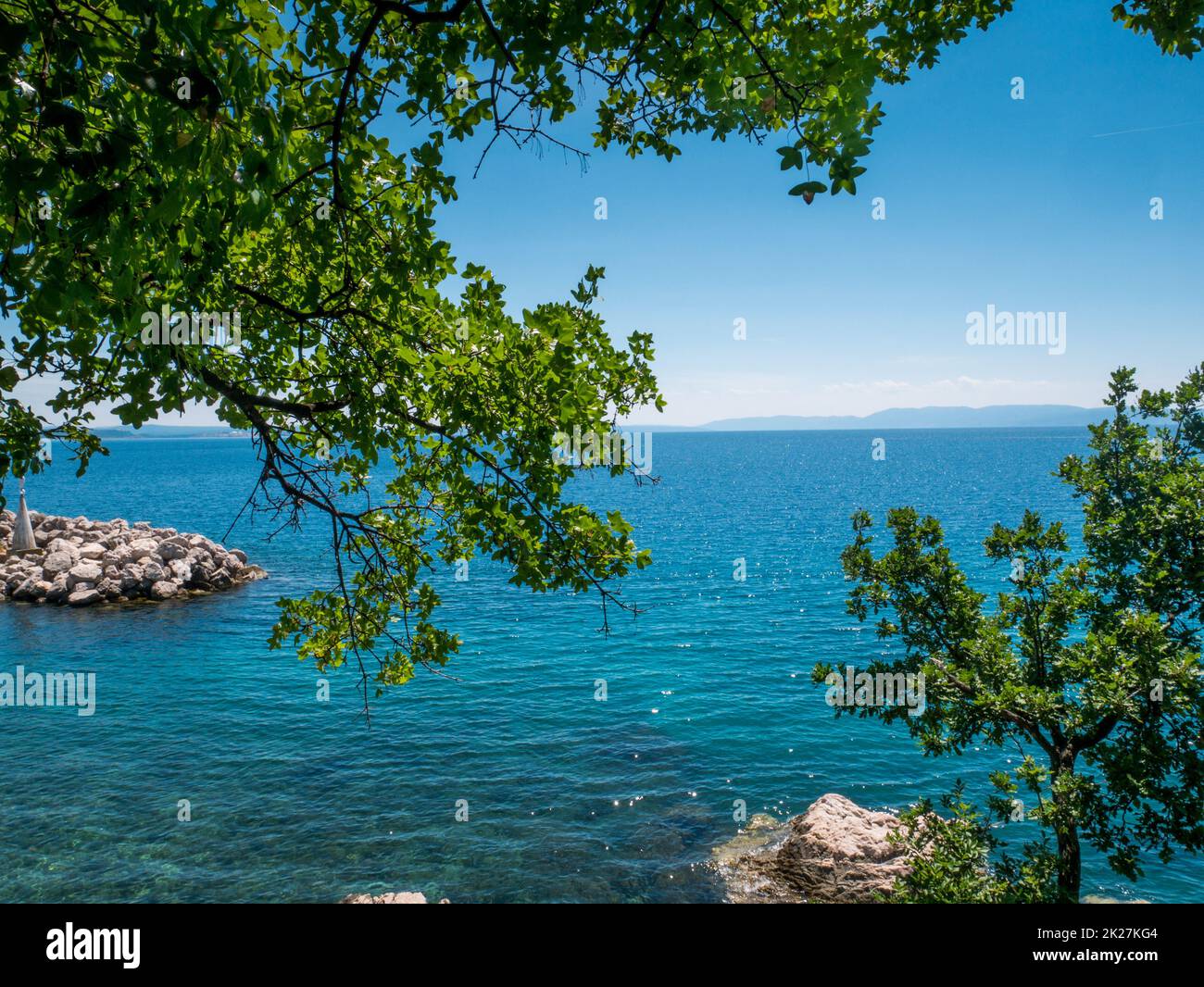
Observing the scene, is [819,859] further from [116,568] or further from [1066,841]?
[116,568]

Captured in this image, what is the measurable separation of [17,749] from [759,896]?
991 inches

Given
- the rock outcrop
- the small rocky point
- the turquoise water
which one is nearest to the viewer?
the rock outcrop

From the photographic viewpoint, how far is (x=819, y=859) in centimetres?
1752

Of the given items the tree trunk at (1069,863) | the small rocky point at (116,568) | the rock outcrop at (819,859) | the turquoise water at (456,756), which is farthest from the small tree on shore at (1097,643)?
the small rocky point at (116,568)

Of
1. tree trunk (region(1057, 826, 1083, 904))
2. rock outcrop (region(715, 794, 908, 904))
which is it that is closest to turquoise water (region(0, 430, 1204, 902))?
rock outcrop (region(715, 794, 908, 904))

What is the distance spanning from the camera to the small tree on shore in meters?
9.16

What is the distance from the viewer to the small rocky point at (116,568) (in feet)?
137

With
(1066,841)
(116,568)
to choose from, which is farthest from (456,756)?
(116,568)

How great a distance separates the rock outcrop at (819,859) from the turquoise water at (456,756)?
893 millimetres

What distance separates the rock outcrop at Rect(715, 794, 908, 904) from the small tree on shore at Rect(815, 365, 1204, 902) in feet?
22.3

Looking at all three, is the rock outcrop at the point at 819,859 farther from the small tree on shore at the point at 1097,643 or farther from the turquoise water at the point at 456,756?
the small tree on shore at the point at 1097,643

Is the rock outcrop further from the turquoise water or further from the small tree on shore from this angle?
the small tree on shore
